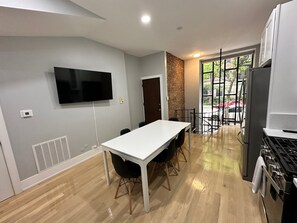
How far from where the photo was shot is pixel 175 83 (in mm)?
4785

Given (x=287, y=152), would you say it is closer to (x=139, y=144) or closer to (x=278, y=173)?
(x=278, y=173)

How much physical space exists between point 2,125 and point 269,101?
3843mm

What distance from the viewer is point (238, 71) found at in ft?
15.3

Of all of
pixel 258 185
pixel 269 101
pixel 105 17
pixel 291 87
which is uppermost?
pixel 105 17

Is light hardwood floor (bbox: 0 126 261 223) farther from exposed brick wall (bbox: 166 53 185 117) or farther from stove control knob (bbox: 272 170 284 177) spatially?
exposed brick wall (bbox: 166 53 185 117)

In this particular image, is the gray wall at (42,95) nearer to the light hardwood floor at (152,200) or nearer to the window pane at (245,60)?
the light hardwood floor at (152,200)

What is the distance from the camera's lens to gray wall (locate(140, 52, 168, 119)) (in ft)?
13.6

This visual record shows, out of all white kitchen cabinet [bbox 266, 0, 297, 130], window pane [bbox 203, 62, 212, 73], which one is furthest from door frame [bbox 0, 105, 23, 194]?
→ window pane [bbox 203, 62, 212, 73]

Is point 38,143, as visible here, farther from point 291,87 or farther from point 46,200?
point 291,87

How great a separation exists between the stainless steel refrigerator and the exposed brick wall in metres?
2.63

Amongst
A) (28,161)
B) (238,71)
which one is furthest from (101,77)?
(238,71)

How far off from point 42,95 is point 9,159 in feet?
3.69

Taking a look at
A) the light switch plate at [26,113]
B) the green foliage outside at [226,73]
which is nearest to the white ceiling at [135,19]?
the light switch plate at [26,113]

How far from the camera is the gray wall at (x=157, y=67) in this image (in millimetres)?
4133
